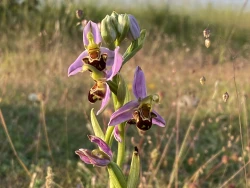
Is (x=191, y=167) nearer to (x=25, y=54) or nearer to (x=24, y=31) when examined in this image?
(x=25, y=54)

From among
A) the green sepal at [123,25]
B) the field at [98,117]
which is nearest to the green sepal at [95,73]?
the green sepal at [123,25]

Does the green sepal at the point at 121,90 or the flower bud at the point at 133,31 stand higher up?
the flower bud at the point at 133,31

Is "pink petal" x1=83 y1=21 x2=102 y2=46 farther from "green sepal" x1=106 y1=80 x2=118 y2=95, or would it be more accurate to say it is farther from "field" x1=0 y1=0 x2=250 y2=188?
"field" x1=0 y1=0 x2=250 y2=188

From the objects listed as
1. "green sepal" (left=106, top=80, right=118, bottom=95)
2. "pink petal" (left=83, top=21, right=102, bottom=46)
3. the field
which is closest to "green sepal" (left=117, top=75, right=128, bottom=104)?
"green sepal" (left=106, top=80, right=118, bottom=95)

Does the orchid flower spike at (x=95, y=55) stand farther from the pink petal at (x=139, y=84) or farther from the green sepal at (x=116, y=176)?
the green sepal at (x=116, y=176)

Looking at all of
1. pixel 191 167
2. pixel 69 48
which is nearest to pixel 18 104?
pixel 191 167

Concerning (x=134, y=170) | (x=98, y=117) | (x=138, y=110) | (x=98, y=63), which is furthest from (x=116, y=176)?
(x=98, y=117)
